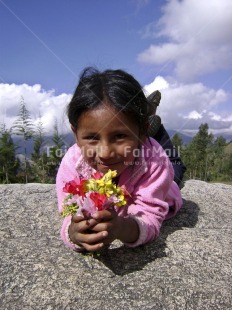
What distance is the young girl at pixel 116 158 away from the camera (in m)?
2.70

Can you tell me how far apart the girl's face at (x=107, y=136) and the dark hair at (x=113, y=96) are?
64mm

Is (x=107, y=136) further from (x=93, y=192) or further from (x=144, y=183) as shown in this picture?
(x=144, y=183)

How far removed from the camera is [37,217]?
448cm

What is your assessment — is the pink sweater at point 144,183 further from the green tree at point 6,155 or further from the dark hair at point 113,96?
the green tree at point 6,155

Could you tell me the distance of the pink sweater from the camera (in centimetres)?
330

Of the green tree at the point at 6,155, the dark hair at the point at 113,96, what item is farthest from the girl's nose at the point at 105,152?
the green tree at the point at 6,155

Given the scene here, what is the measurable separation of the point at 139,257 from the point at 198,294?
68 cm

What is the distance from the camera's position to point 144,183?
3.59 meters

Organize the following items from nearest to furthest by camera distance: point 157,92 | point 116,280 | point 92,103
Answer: point 116,280
point 92,103
point 157,92

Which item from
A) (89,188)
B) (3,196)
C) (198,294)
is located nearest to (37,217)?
(3,196)

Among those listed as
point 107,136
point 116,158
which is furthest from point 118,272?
point 107,136

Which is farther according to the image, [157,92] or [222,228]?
[157,92]

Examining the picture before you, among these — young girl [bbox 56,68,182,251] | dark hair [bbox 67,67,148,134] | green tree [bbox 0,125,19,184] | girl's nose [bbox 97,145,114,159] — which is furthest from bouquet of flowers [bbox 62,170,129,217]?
green tree [bbox 0,125,19,184]

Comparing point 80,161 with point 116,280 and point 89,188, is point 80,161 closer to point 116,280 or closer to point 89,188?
point 89,188
